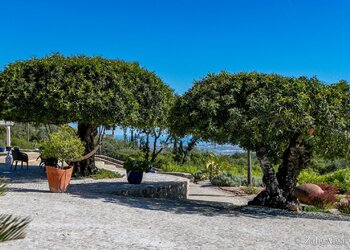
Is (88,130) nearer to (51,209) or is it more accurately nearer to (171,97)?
(171,97)

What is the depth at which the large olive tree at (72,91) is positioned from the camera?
13258 mm

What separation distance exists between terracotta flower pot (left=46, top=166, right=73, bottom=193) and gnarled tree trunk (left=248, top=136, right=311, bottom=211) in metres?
5.17

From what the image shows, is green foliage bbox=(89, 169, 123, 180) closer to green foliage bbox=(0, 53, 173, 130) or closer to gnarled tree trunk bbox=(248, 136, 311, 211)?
green foliage bbox=(0, 53, 173, 130)

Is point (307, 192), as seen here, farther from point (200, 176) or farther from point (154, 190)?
point (200, 176)

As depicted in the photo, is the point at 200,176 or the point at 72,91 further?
the point at 200,176

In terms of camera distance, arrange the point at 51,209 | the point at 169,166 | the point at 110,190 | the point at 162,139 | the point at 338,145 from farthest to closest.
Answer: the point at 162,139 < the point at 169,166 < the point at 110,190 < the point at 338,145 < the point at 51,209

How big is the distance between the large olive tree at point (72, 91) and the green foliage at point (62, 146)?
1533mm

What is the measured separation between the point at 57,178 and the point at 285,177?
606 centimetres

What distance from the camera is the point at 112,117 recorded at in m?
13.7

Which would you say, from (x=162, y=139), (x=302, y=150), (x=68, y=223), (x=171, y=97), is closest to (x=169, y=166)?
(x=162, y=139)

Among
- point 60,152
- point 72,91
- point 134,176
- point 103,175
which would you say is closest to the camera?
point 60,152

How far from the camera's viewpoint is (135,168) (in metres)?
14.1

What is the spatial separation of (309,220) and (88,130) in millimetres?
9270

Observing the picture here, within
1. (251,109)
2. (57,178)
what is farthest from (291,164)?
(57,178)
